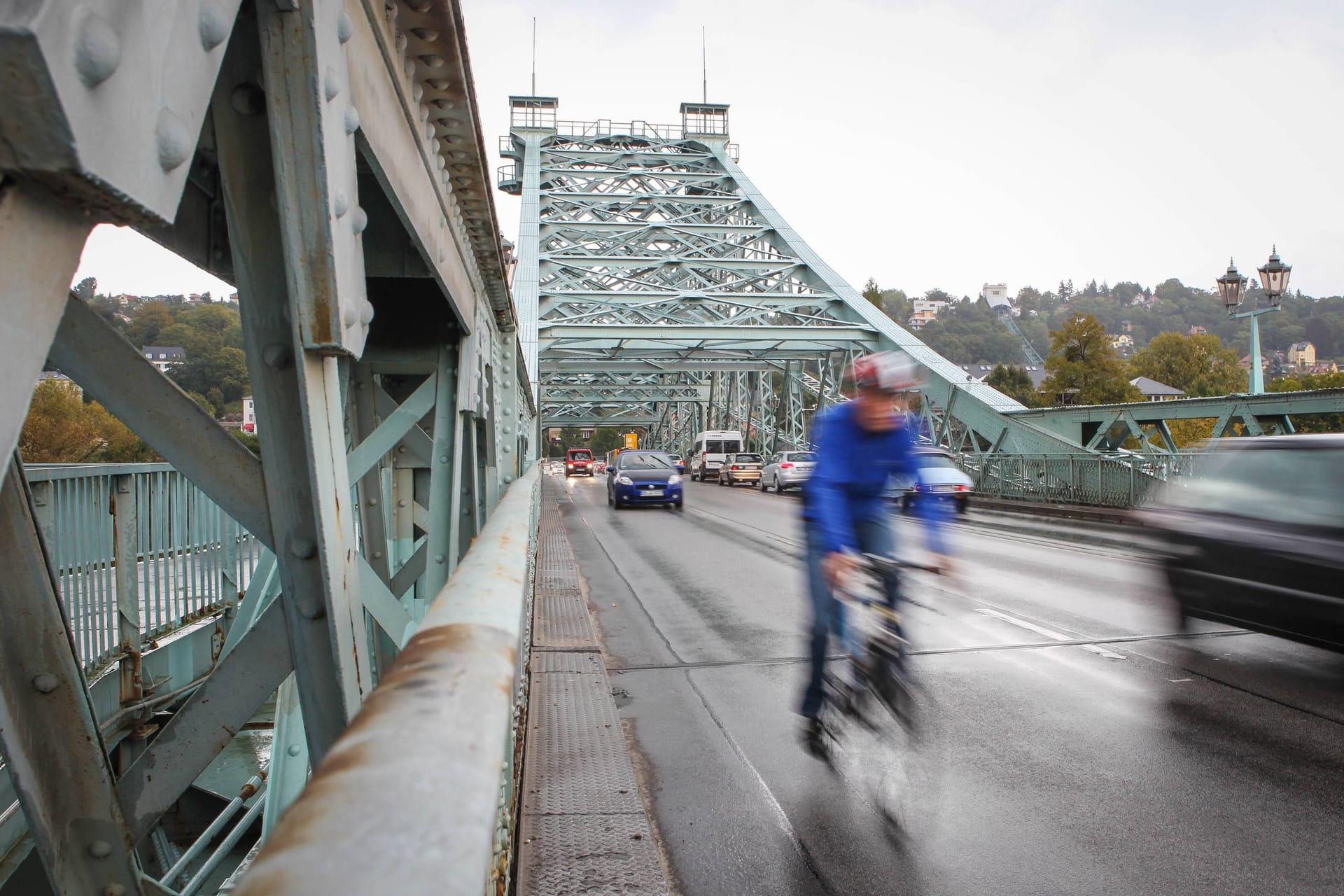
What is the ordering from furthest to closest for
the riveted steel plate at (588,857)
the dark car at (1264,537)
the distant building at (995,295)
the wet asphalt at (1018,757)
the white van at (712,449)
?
the distant building at (995,295) → the white van at (712,449) → the dark car at (1264,537) → the wet asphalt at (1018,757) → the riveted steel plate at (588,857)

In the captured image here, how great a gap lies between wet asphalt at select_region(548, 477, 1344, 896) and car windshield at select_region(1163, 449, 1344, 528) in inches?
40.6

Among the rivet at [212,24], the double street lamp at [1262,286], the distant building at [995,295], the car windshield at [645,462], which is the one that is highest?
the distant building at [995,295]

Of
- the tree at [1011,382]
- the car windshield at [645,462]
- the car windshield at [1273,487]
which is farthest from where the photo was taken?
the tree at [1011,382]

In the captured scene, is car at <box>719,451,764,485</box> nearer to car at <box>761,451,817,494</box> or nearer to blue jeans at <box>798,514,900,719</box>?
car at <box>761,451,817,494</box>

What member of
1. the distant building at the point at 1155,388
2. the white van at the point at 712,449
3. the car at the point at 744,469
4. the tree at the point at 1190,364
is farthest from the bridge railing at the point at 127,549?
the tree at the point at 1190,364

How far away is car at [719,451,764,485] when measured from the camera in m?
36.6

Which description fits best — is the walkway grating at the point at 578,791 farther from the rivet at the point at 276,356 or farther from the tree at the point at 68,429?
the tree at the point at 68,429

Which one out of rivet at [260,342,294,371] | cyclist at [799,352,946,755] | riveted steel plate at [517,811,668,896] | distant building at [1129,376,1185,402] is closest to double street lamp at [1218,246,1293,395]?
cyclist at [799,352,946,755]

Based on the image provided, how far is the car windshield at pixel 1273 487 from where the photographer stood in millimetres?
5539

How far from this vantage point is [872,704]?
4.66 m

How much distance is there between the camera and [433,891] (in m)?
0.74

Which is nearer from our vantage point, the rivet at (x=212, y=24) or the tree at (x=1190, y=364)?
the rivet at (x=212, y=24)

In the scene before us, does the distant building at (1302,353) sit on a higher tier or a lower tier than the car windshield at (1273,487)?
higher

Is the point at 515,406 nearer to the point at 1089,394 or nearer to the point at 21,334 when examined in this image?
the point at 21,334
